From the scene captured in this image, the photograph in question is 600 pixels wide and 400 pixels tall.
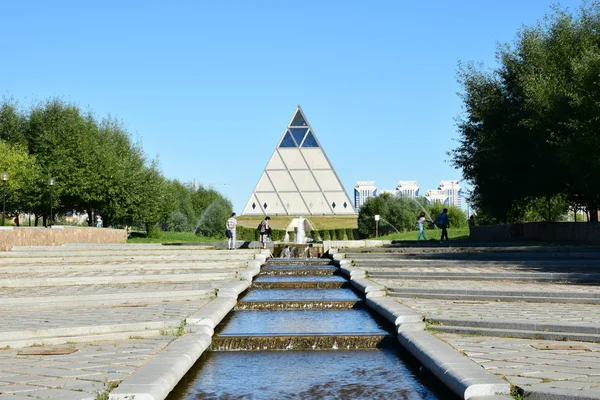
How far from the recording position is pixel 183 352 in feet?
23.1

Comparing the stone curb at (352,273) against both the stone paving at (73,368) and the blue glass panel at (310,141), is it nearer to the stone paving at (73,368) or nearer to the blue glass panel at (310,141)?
the stone paving at (73,368)

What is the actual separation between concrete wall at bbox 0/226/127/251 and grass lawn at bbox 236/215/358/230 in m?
45.6

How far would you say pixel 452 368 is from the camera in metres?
6.12

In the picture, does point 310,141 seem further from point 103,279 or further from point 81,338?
point 81,338

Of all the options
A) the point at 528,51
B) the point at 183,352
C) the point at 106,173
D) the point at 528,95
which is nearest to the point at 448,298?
the point at 183,352

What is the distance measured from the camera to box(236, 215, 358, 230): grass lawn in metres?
90.9

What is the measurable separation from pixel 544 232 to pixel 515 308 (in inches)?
872

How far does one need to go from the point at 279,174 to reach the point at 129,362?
9165 centimetres

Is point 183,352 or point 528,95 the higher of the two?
point 528,95

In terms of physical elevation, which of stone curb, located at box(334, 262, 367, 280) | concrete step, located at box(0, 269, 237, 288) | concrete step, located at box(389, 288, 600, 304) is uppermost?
stone curb, located at box(334, 262, 367, 280)

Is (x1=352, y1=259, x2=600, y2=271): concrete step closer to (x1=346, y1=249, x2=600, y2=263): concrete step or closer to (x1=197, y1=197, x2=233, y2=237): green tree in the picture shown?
(x1=346, y1=249, x2=600, y2=263): concrete step

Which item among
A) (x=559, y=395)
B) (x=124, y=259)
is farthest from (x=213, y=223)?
(x=559, y=395)

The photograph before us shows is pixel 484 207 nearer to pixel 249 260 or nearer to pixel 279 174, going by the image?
pixel 249 260

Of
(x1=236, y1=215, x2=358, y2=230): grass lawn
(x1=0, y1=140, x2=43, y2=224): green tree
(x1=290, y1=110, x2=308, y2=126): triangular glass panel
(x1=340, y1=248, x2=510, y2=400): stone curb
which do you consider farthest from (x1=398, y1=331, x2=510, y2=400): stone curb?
(x1=290, y1=110, x2=308, y2=126): triangular glass panel
